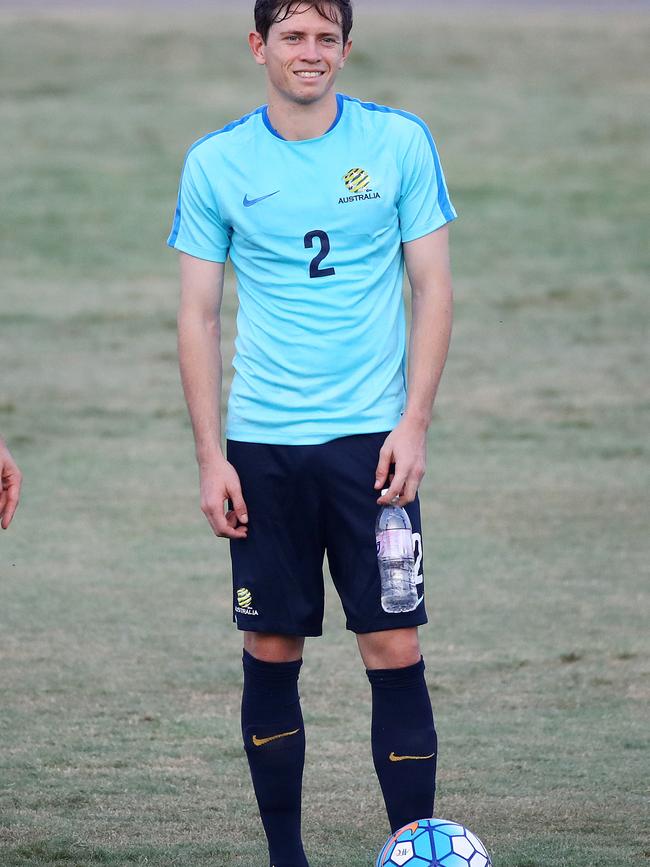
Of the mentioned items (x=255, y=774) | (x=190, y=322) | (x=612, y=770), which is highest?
(x=190, y=322)

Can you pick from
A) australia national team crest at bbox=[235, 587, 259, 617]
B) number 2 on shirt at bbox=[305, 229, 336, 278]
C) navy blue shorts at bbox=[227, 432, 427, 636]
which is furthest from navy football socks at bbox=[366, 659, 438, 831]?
number 2 on shirt at bbox=[305, 229, 336, 278]

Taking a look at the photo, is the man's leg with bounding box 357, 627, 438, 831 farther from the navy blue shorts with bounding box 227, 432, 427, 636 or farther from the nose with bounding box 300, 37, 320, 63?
the nose with bounding box 300, 37, 320, 63

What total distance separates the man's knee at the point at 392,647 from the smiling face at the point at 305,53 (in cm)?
117

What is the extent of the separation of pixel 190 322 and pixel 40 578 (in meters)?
3.67

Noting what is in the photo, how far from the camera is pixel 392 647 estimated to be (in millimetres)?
3404

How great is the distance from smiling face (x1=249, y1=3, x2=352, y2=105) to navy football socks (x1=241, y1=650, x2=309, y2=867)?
1268 millimetres

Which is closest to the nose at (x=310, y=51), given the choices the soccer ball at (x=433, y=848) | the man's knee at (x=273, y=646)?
the man's knee at (x=273, y=646)

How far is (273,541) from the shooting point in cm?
343

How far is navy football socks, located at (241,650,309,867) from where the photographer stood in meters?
3.51

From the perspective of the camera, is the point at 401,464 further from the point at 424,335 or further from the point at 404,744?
the point at 404,744

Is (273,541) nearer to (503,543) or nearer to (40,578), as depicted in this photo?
(40,578)

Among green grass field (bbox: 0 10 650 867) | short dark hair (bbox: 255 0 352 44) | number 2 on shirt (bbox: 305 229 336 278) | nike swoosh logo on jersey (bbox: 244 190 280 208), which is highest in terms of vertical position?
short dark hair (bbox: 255 0 352 44)

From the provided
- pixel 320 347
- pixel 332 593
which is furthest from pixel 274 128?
pixel 332 593

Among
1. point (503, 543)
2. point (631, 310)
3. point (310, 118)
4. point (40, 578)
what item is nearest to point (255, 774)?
point (310, 118)
